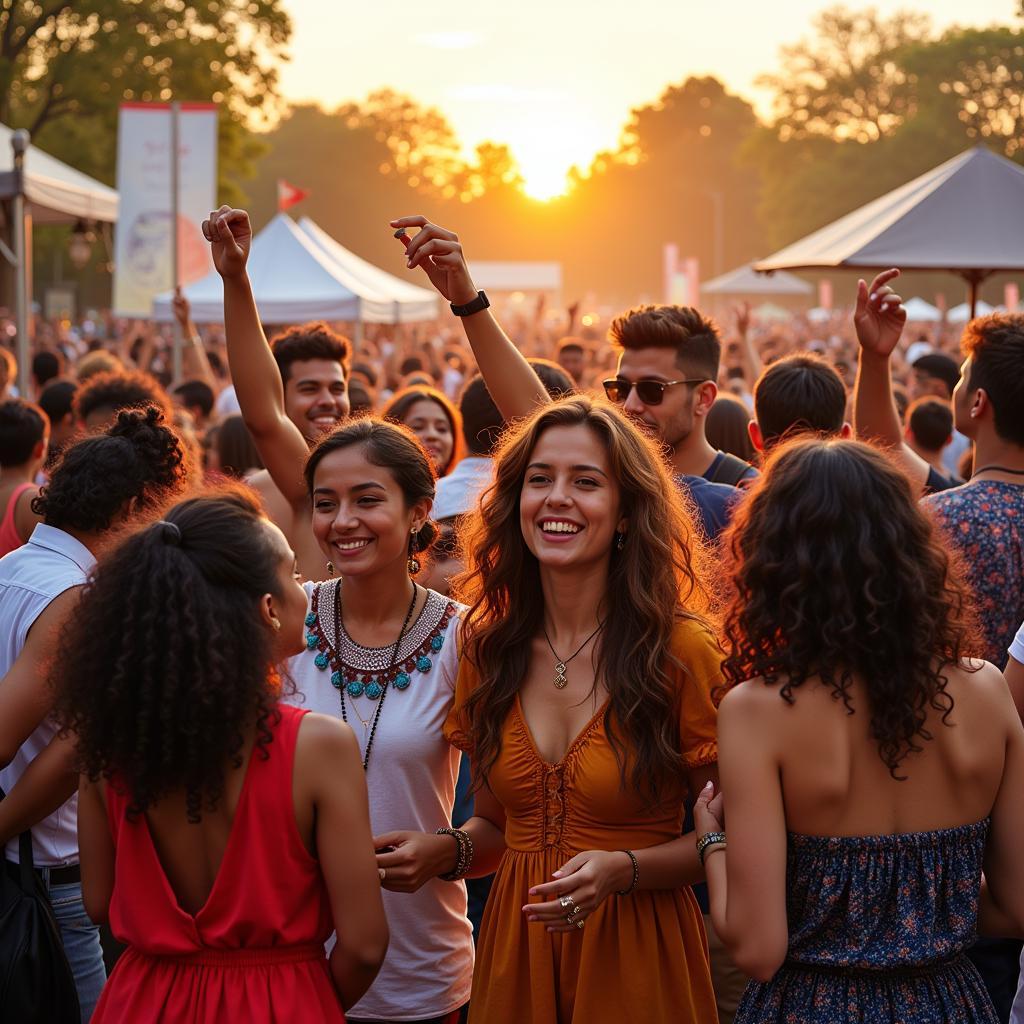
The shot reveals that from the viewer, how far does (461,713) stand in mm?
2982

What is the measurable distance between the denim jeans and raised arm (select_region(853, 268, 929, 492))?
2.49 m

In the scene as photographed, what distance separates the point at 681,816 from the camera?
9.52ft

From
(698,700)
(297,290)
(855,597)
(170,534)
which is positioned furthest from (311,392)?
(297,290)

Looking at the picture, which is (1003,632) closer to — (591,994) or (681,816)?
(681,816)

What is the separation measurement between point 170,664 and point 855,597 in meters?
1.12

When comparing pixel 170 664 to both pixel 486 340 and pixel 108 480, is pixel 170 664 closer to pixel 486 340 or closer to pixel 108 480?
pixel 108 480

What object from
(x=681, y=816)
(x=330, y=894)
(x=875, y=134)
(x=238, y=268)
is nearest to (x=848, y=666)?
(x=681, y=816)

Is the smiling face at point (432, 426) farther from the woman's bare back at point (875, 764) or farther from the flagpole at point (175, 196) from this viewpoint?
the flagpole at point (175, 196)

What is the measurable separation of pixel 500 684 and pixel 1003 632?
1.38 meters

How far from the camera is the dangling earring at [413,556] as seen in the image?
3.36 meters

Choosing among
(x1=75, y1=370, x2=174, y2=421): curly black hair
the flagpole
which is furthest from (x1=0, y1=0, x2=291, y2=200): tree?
(x1=75, y1=370, x2=174, y2=421): curly black hair

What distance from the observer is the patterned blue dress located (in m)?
2.29

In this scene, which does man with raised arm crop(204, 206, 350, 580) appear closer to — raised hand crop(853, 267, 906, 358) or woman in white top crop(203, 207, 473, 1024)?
woman in white top crop(203, 207, 473, 1024)

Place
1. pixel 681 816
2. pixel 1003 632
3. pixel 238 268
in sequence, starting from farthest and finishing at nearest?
pixel 238 268 → pixel 1003 632 → pixel 681 816
